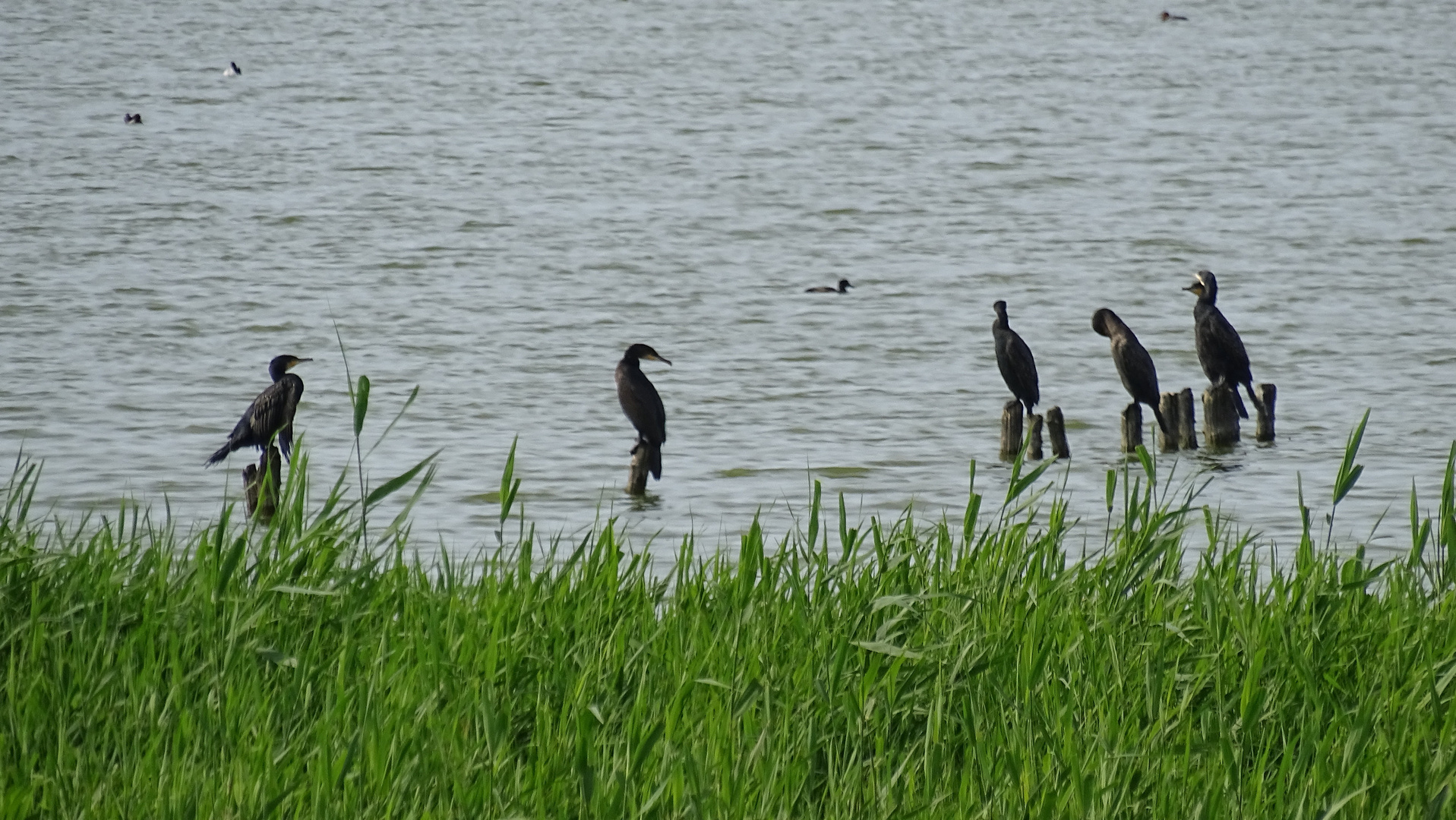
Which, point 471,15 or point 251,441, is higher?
point 471,15

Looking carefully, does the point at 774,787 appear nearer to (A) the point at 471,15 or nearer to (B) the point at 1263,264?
(B) the point at 1263,264

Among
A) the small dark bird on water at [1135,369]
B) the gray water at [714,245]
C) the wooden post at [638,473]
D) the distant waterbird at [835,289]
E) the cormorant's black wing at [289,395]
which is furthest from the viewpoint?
the distant waterbird at [835,289]

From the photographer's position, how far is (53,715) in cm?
405

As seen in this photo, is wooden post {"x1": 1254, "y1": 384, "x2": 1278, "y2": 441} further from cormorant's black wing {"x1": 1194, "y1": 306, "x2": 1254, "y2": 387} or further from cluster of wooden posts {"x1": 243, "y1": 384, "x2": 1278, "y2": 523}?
cormorant's black wing {"x1": 1194, "y1": 306, "x2": 1254, "y2": 387}

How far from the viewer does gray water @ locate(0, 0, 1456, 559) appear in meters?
11.7

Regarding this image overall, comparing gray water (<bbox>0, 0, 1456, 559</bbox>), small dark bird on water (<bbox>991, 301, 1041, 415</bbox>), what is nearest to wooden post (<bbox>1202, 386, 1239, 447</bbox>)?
gray water (<bbox>0, 0, 1456, 559</bbox>)

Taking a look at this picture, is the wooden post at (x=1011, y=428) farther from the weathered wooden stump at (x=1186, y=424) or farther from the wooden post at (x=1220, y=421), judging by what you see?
the wooden post at (x=1220, y=421)

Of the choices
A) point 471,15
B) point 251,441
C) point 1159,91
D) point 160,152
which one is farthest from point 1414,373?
point 471,15

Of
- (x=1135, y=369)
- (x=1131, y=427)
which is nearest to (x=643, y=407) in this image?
(x=1131, y=427)

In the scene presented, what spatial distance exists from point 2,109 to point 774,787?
3659 cm

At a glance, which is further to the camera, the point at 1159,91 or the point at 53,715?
the point at 1159,91

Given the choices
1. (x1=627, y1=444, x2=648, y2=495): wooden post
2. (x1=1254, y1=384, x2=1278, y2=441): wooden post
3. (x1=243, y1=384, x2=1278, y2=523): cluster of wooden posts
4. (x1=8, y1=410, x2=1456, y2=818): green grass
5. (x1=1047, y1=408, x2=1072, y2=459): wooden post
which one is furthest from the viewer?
(x1=1254, y1=384, x2=1278, y2=441): wooden post

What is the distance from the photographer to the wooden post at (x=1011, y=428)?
35.9ft

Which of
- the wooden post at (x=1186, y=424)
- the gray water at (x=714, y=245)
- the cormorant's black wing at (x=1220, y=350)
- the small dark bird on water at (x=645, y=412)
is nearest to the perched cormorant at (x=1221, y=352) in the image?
the cormorant's black wing at (x=1220, y=350)
